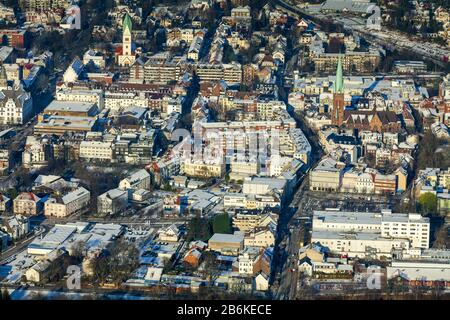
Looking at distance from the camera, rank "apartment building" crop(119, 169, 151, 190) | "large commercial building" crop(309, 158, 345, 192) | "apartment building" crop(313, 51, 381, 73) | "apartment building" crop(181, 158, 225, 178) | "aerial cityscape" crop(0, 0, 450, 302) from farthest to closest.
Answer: "apartment building" crop(313, 51, 381, 73) < "apartment building" crop(181, 158, 225, 178) < "large commercial building" crop(309, 158, 345, 192) < "apartment building" crop(119, 169, 151, 190) < "aerial cityscape" crop(0, 0, 450, 302)

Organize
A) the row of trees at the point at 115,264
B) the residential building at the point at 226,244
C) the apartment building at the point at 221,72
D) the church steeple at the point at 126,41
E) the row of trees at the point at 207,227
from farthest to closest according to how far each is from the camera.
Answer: the church steeple at the point at 126,41 → the apartment building at the point at 221,72 → the row of trees at the point at 207,227 → the residential building at the point at 226,244 → the row of trees at the point at 115,264

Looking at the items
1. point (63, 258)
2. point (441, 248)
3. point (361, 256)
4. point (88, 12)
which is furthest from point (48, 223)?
point (88, 12)

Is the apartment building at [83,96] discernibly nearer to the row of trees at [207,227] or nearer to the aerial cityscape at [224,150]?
the aerial cityscape at [224,150]

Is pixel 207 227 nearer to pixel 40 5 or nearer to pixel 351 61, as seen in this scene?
pixel 351 61

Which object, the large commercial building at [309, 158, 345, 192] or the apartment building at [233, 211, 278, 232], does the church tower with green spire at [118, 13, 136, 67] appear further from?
the apartment building at [233, 211, 278, 232]

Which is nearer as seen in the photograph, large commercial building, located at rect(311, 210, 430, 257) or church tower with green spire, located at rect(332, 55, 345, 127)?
large commercial building, located at rect(311, 210, 430, 257)

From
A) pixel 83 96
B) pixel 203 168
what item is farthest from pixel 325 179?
pixel 83 96

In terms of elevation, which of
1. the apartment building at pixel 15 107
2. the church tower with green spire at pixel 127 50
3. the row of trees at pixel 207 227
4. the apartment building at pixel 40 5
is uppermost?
the apartment building at pixel 40 5

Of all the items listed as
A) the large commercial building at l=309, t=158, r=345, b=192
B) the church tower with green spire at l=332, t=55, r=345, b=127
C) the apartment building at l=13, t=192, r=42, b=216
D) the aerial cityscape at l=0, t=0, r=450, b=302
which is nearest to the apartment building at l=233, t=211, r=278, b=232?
the aerial cityscape at l=0, t=0, r=450, b=302

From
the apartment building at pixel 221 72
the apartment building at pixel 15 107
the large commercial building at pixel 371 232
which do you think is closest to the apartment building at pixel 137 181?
the large commercial building at pixel 371 232
